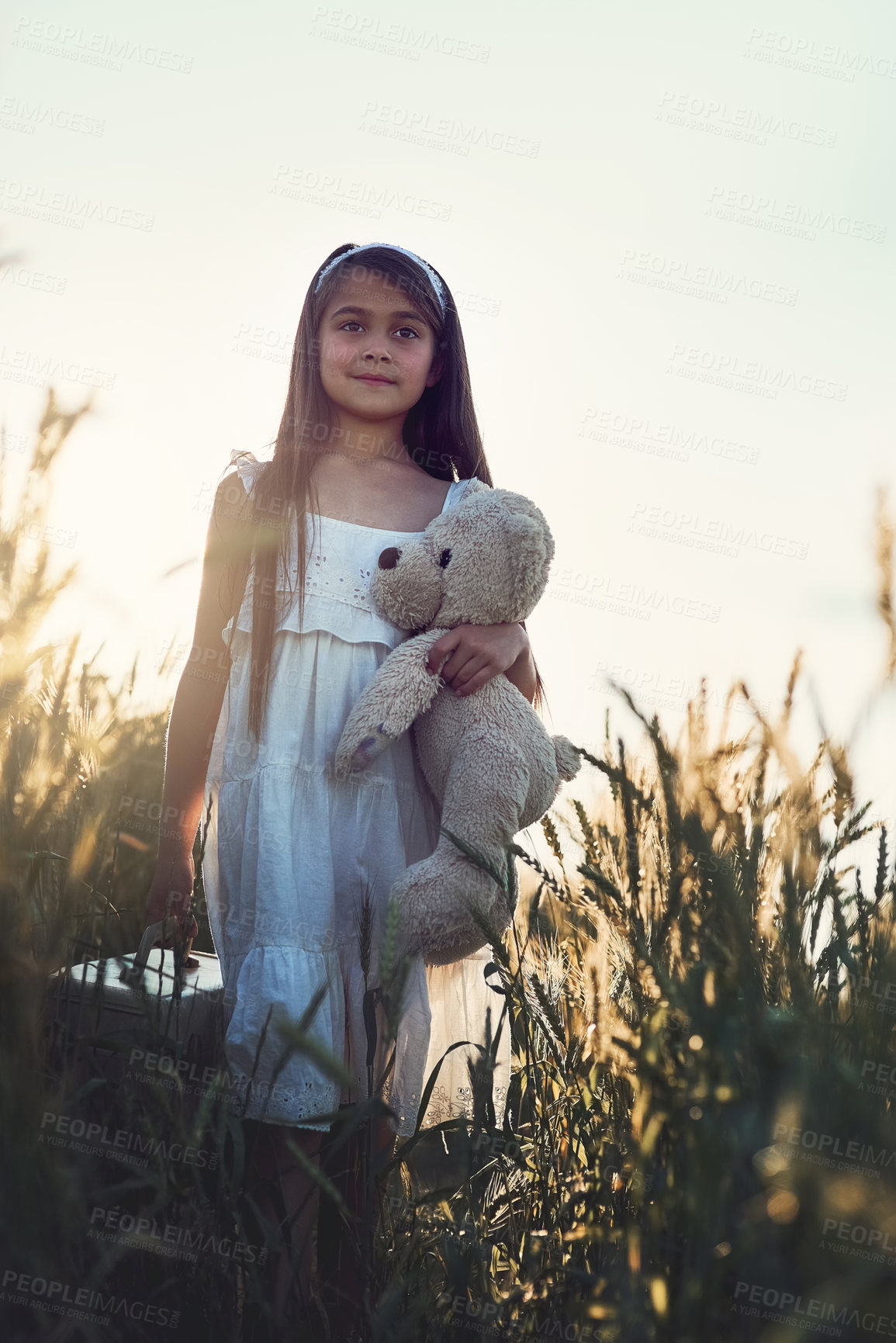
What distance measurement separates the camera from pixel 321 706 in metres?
1.80

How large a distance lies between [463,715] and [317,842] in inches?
13.8

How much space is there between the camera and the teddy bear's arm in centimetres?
166

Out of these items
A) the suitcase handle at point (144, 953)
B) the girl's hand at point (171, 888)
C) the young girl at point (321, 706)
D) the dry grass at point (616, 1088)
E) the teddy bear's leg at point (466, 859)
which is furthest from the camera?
the girl's hand at point (171, 888)

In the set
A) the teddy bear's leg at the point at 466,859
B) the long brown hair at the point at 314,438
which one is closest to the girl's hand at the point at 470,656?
the teddy bear's leg at the point at 466,859

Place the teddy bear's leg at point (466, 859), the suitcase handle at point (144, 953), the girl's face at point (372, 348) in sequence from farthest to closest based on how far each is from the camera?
the girl's face at point (372, 348) < the teddy bear's leg at point (466, 859) < the suitcase handle at point (144, 953)

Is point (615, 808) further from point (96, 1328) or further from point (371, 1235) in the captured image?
point (96, 1328)

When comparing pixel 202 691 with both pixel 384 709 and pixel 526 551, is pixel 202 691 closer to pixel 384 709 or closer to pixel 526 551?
pixel 384 709

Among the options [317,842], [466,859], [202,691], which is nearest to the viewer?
[466,859]

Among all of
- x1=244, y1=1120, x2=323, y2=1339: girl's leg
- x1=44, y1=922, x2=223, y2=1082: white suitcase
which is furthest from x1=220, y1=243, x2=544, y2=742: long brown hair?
x1=244, y1=1120, x2=323, y2=1339: girl's leg

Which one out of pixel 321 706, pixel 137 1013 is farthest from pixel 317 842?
pixel 137 1013

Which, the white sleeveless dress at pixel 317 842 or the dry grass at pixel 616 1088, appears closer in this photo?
the dry grass at pixel 616 1088

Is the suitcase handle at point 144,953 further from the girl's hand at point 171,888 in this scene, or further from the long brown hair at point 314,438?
the long brown hair at point 314,438

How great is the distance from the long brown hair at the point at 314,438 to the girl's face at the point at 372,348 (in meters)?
0.03

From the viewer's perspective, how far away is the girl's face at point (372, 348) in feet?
6.45
